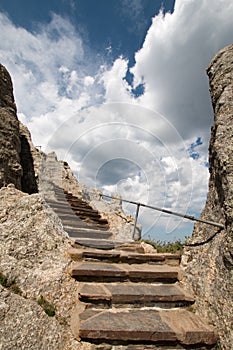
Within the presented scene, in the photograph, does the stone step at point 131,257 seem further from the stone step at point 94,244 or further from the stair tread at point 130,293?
the stair tread at point 130,293

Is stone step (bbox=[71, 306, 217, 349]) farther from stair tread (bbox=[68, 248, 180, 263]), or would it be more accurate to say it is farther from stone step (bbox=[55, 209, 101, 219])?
stone step (bbox=[55, 209, 101, 219])

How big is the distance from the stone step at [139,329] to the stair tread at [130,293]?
17 cm

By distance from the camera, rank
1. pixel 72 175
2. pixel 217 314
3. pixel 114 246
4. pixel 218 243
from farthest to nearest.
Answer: pixel 72 175
pixel 114 246
pixel 218 243
pixel 217 314

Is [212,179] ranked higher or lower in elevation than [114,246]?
higher

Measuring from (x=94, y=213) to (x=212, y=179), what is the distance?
5.20 m

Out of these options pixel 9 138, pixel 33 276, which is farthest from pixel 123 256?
pixel 9 138

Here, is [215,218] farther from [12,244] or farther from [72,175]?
[72,175]

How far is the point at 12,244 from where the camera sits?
3.28m

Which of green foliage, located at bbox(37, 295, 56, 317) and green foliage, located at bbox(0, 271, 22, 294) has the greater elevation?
green foliage, located at bbox(0, 271, 22, 294)

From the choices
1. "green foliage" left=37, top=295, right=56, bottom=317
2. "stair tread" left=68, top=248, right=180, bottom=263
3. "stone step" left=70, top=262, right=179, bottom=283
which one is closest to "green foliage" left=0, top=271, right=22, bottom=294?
"green foliage" left=37, top=295, right=56, bottom=317

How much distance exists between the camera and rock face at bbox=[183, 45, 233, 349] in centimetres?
249

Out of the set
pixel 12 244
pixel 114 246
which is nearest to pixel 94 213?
pixel 114 246

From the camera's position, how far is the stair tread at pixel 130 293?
2827 mm

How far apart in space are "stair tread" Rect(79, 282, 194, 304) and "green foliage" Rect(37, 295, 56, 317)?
1.18 feet
